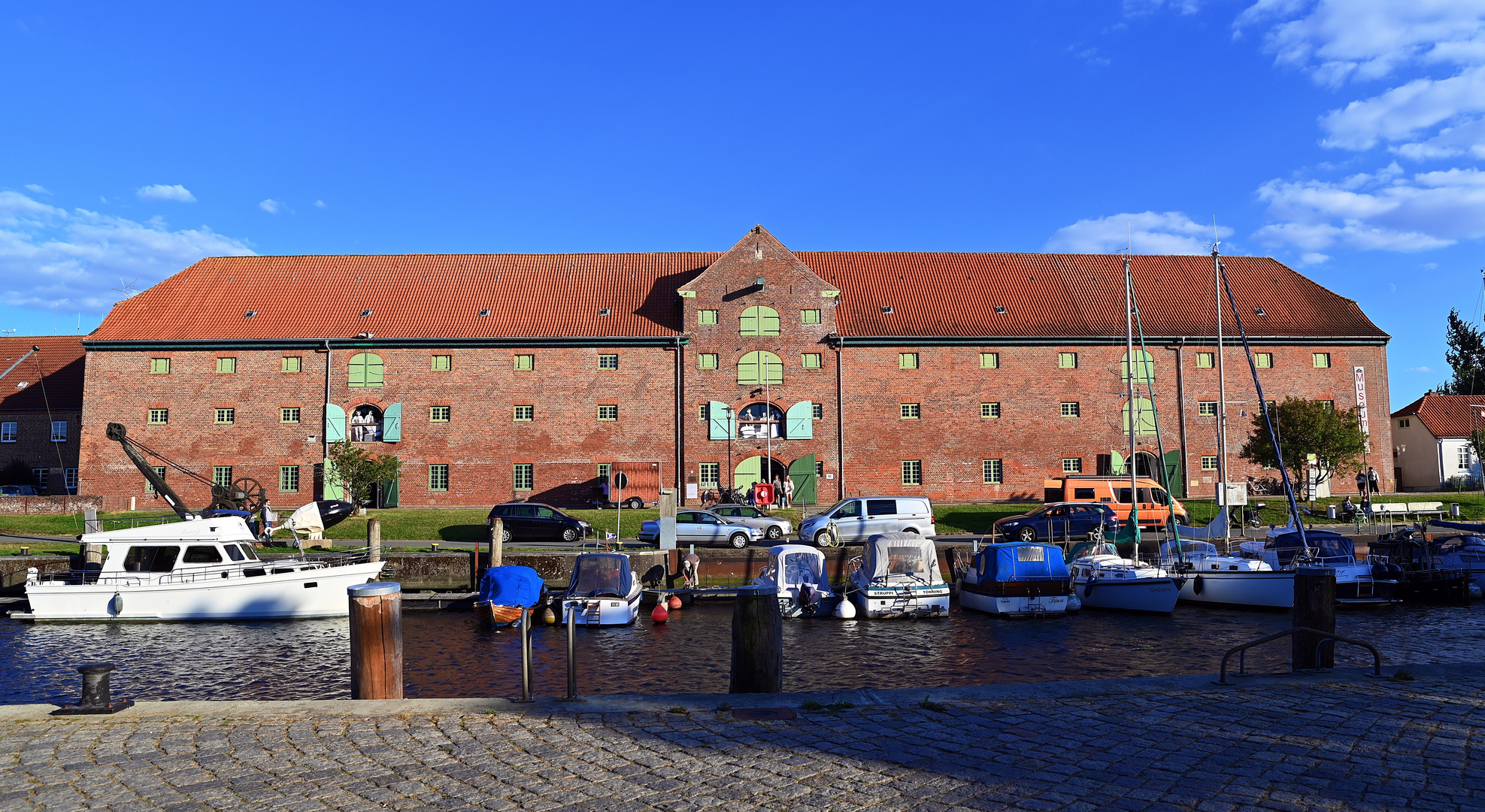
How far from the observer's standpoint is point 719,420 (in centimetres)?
4728

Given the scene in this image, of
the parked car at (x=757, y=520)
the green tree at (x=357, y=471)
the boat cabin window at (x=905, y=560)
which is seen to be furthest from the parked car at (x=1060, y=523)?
the green tree at (x=357, y=471)

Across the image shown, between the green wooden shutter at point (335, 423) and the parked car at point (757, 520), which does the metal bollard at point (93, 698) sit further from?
the green wooden shutter at point (335, 423)

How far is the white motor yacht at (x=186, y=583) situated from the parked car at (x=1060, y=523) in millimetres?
20432

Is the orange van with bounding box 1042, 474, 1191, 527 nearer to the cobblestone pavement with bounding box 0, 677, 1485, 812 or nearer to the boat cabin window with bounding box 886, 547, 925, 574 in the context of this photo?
the boat cabin window with bounding box 886, 547, 925, 574

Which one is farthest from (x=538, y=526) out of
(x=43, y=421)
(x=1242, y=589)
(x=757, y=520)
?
(x=43, y=421)

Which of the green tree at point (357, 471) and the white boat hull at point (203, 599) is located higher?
the green tree at point (357, 471)

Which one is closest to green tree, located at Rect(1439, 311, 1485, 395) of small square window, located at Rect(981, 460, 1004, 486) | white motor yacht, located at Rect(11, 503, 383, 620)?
small square window, located at Rect(981, 460, 1004, 486)

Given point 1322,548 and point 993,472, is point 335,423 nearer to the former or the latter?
point 993,472

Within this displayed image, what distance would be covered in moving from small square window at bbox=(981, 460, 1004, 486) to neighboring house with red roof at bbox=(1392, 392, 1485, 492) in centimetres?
2882

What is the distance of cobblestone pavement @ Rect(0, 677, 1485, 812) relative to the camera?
21.4 feet

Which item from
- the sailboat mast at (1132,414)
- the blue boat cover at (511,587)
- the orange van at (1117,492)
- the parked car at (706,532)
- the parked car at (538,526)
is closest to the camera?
the blue boat cover at (511,587)

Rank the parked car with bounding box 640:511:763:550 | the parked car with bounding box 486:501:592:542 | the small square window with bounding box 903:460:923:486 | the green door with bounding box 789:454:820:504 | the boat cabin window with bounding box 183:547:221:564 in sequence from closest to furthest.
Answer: the boat cabin window with bounding box 183:547:221:564, the parked car with bounding box 640:511:763:550, the parked car with bounding box 486:501:592:542, the green door with bounding box 789:454:820:504, the small square window with bounding box 903:460:923:486

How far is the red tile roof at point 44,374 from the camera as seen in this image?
5697cm

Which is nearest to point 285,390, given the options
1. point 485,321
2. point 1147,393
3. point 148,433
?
point 148,433
